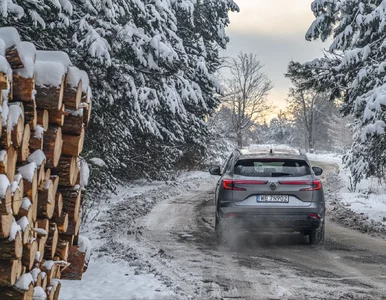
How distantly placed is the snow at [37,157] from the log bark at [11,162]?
392 mm

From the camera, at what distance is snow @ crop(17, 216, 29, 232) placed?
164 inches

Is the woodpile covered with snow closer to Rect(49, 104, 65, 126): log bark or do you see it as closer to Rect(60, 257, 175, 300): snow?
Rect(49, 104, 65, 126): log bark

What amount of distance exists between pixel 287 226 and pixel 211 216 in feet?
14.0

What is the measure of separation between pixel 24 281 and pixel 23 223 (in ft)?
1.50

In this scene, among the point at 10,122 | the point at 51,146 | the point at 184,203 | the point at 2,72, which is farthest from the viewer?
the point at 184,203

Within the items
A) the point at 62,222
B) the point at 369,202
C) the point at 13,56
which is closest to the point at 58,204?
the point at 62,222

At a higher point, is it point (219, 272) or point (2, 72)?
point (2, 72)

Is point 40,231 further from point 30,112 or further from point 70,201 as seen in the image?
point 30,112

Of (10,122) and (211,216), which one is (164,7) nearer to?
(211,216)

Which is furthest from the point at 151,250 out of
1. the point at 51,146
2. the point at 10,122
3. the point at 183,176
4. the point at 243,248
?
the point at 183,176

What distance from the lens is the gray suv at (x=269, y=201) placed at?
28.3ft

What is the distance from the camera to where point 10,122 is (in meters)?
3.83

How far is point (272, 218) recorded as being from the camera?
8.58 metres

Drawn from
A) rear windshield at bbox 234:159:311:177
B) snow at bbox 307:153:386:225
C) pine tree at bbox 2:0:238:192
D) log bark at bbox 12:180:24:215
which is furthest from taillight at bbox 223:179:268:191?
log bark at bbox 12:180:24:215
